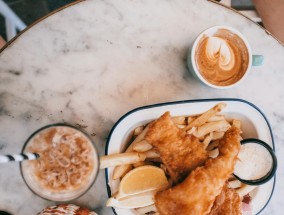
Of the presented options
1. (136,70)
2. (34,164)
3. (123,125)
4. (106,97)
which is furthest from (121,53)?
(34,164)

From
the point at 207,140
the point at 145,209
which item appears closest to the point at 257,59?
the point at 207,140

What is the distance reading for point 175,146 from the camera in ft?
4.73

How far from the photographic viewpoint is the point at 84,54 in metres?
1.62

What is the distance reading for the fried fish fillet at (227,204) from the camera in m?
1.47

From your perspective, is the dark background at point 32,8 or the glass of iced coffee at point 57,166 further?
the dark background at point 32,8

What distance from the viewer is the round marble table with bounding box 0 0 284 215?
5.19 ft

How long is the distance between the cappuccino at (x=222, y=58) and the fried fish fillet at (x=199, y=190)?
1.10 feet

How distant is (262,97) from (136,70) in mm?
584

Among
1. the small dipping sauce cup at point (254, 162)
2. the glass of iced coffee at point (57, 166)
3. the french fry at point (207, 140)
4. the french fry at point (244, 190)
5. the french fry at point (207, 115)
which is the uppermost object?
the glass of iced coffee at point (57, 166)

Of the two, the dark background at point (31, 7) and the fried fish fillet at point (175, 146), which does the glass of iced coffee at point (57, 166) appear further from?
the dark background at point (31, 7)

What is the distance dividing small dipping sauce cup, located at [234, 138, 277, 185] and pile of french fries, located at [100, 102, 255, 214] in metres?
0.06

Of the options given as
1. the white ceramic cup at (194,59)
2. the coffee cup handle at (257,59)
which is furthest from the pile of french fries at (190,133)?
the coffee cup handle at (257,59)

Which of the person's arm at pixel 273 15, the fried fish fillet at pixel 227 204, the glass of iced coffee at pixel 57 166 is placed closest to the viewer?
the glass of iced coffee at pixel 57 166

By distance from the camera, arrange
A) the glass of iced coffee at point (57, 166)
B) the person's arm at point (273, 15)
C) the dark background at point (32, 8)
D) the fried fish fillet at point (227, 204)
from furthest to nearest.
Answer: the dark background at point (32, 8)
the person's arm at point (273, 15)
the fried fish fillet at point (227, 204)
the glass of iced coffee at point (57, 166)
